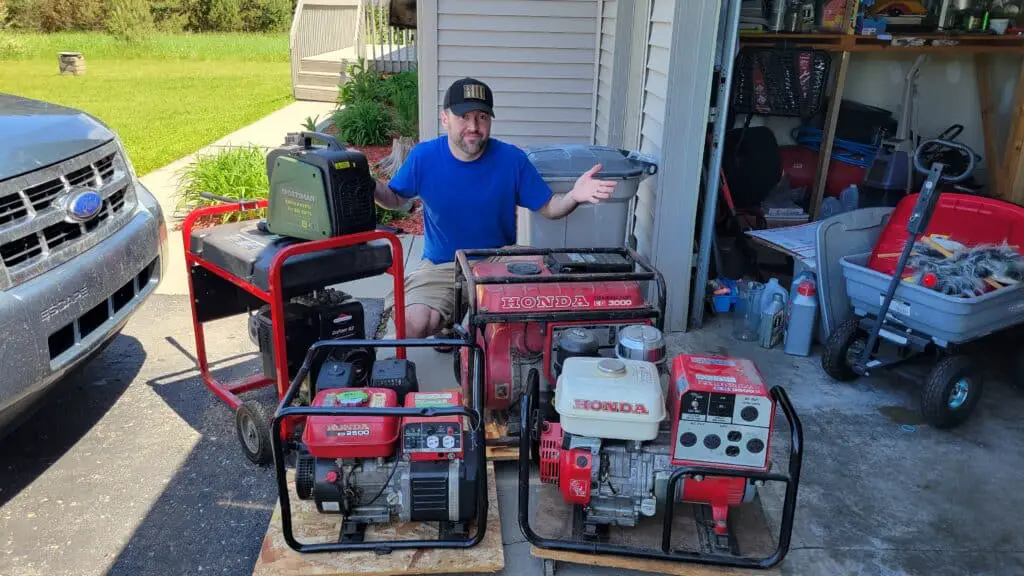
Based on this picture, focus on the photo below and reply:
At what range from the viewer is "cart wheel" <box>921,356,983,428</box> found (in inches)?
140

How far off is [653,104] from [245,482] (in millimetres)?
3131

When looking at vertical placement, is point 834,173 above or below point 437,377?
above

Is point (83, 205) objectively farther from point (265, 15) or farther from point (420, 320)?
point (265, 15)

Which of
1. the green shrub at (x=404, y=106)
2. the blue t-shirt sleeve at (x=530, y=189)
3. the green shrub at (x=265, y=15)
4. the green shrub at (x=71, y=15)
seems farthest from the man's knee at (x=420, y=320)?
the green shrub at (x=265, y=15)

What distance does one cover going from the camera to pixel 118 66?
1892 centimetres

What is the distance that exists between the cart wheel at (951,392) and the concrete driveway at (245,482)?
0.29 feet

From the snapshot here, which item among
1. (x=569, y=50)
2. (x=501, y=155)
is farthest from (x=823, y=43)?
(x=501, y=155)

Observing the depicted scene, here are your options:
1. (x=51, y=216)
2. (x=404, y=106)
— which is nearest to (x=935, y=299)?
(x=51, y=216)

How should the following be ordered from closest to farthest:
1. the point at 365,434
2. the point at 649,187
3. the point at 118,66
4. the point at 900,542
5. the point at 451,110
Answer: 1. the point at 365,434
2. the point at 900,542
3. the point at 451,110
4. the point at 649,187
5. the point at 118,66

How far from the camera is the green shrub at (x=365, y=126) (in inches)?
381

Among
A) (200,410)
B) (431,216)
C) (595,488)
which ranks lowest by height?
(200,410)

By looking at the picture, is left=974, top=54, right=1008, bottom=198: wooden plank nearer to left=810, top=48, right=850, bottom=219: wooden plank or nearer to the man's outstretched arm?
left=810, top=48, right=850, bottom=219: wooden plank

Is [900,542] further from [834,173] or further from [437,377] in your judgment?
[834,173]

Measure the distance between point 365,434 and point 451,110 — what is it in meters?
1.71
